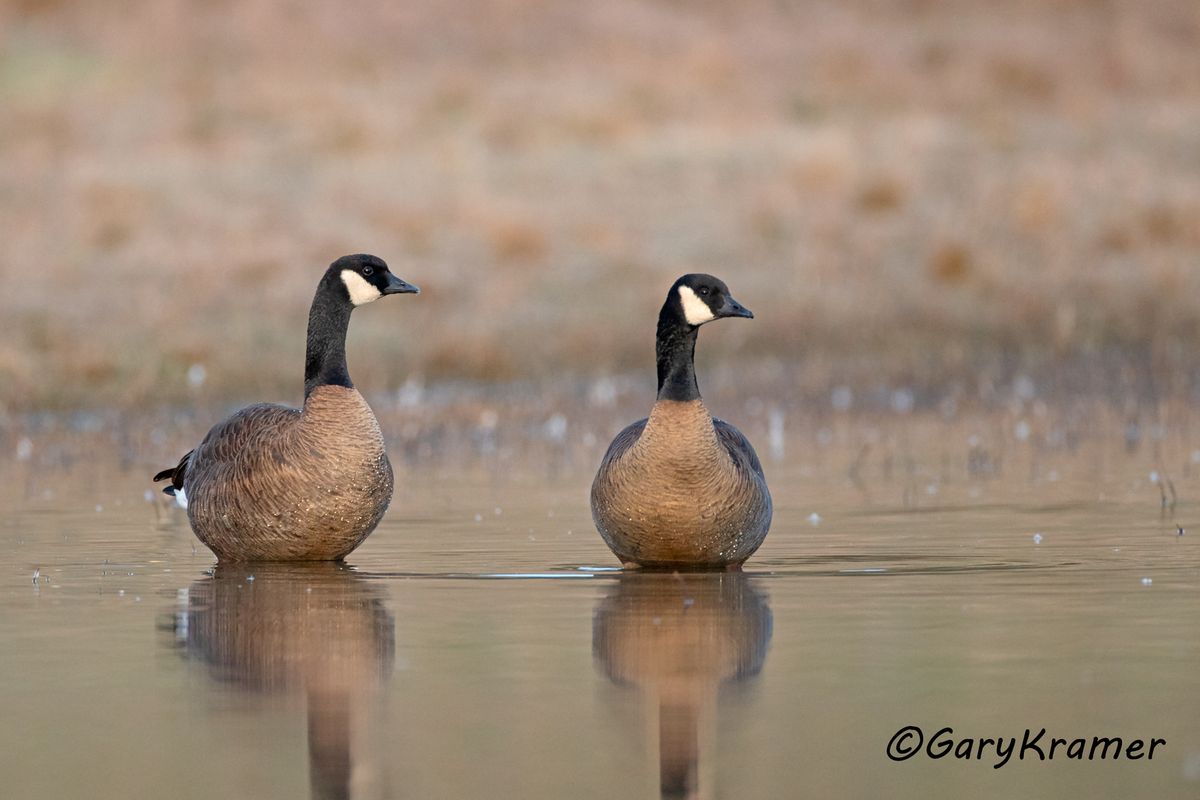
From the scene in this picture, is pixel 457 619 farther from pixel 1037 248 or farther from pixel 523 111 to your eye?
pixel 523 111

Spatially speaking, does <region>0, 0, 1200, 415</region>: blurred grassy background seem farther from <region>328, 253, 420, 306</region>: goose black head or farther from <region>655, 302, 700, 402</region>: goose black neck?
<region>655, 302, 700, 402</region>: goose black neck

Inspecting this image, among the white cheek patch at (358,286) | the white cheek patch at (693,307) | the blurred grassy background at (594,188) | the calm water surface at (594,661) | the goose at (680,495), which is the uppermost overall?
the blurred grassy background at (594,188)

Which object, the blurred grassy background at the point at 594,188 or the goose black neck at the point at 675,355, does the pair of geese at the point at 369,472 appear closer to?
the goose black neck at the point at 675,355

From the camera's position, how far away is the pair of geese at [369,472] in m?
10.2

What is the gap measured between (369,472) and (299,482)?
0.36 metres

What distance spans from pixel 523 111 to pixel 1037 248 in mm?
9909

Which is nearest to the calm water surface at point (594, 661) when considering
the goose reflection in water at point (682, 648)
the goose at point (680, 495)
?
the goose reflection in water at point (682, 648)

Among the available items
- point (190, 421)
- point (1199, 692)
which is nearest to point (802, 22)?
point (190, 421)

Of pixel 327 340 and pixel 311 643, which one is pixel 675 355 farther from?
pixel 311 643

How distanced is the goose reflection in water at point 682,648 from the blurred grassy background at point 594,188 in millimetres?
11380

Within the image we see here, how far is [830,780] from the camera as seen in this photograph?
6.02 metres

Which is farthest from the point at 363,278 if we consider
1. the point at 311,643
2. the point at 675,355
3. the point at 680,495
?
the point at 311,643

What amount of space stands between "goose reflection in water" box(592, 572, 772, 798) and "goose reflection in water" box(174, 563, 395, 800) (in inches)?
35.0

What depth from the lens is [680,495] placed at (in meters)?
10.1
